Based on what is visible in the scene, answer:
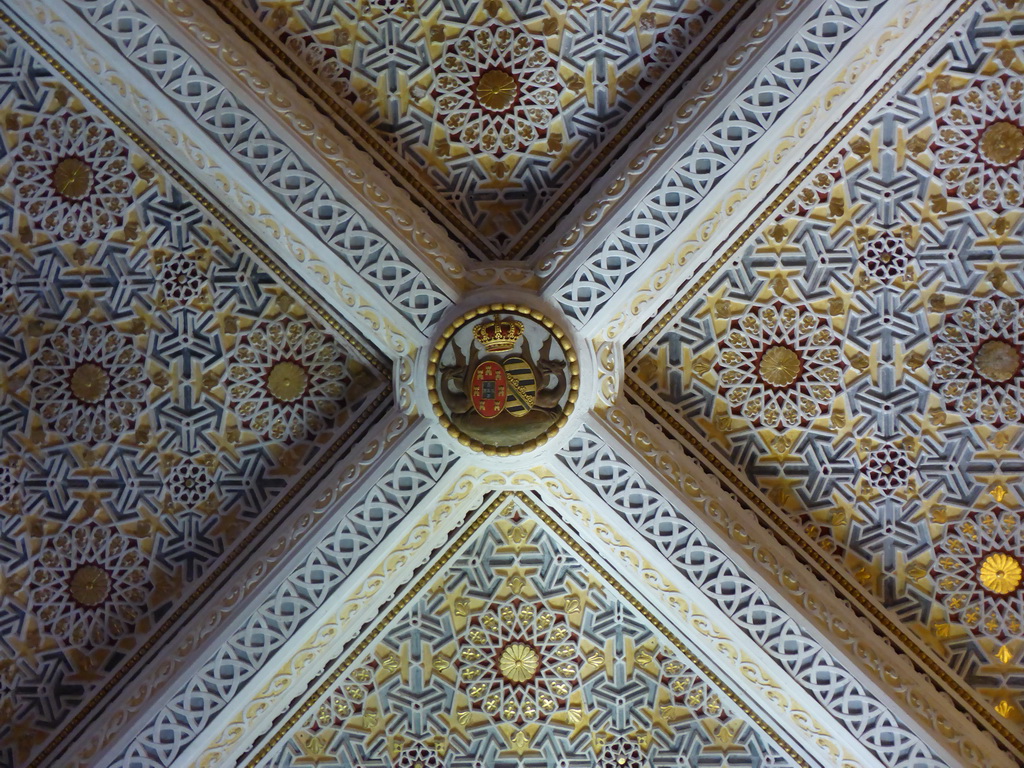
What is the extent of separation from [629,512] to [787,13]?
1483 millimetres

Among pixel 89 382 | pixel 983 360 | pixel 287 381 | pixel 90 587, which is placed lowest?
pixel 90 587

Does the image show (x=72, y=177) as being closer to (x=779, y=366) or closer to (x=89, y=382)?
(x=89, y=382)

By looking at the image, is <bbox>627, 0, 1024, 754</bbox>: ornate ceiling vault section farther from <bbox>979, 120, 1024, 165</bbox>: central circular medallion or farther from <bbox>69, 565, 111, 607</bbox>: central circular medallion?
<bbox>69, 565, 111, 607</bbox>: central circular medallion

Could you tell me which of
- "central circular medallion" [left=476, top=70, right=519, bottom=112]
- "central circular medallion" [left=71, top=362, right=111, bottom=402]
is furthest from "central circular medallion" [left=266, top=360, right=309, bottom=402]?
"central circular medallion" [left=476, top=70, right=519, bottom=112]

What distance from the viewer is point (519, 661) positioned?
11.7ft

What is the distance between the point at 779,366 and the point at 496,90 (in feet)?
3.99

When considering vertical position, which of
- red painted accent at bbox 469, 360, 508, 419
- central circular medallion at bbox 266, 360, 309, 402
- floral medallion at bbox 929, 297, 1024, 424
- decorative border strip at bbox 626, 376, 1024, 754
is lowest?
central circular medallion at bbox 266, 360, 309, 402

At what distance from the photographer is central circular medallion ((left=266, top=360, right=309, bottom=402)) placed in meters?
Answer: 3.59

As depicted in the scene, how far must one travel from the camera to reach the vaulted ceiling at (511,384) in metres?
3.29

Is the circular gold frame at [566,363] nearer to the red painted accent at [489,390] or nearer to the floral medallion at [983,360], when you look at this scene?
the red painted accent at [489,390]

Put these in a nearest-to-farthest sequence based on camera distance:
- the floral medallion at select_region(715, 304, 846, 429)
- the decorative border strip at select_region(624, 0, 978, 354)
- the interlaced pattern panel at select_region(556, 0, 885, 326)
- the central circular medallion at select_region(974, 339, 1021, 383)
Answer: the interlaced pattern panel at select_region(556, 0, 885, 326)
the decorative border strip at select_region(624, 0, 978, 354)
the central circular medallion at select_region(974, 339, 1021, 383)
the floral medallion at select_region(715, 304, 846, 429)

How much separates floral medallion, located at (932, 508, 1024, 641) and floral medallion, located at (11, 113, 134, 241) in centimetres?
275

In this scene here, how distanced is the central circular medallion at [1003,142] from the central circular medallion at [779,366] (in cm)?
82

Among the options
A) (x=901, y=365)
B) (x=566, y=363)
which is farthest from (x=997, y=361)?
(x=566, y=363)
